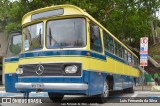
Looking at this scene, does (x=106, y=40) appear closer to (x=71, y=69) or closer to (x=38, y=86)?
(x=71, y=69)

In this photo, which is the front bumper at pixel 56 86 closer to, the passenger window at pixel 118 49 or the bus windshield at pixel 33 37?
the bus windshield at pixel 33 37

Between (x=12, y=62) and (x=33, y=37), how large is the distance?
1879 mm

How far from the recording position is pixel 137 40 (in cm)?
4262

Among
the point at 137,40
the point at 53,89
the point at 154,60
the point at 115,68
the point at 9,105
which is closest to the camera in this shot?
the point at 53,89

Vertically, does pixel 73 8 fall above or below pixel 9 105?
above

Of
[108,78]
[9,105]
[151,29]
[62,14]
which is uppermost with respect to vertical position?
[151,29]

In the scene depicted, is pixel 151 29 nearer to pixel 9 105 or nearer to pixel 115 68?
pixel 115 68

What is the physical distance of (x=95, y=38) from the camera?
1070 cm

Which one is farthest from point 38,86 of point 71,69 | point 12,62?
point 12,62

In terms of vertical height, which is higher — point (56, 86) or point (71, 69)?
point (71, 69)

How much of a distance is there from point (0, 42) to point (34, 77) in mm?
27638

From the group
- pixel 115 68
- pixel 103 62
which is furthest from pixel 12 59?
pixel 115 68

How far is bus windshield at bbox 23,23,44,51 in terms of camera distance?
10375mm

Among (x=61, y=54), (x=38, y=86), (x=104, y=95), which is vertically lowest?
(x=104, y=95)
